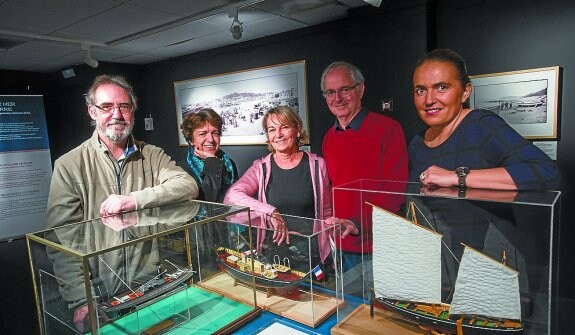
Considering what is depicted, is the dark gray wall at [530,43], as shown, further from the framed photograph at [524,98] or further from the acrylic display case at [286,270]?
the acrylic display case at [286,270]

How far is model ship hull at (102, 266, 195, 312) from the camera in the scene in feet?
5.41

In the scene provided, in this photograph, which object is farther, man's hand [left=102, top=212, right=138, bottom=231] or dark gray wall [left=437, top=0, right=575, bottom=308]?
dark gray wall [left=437, top=0, right=575, bottom=308]

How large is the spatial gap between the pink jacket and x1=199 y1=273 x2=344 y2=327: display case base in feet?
2.67

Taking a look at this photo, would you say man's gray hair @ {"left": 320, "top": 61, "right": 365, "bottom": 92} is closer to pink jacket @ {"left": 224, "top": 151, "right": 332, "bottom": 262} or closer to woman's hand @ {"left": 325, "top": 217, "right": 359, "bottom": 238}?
pink jacket @ {"left": 224, "top": 151, "right": 332, "bottom": 262}

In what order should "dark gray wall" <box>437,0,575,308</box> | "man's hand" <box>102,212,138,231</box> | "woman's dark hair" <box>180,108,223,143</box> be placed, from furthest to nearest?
"woman's dark hair" <box>180,108,223,143</box> → "dark gray wall" <box>437,0,575,308</box> → "man's hand" <box>102,212,138,231</box>

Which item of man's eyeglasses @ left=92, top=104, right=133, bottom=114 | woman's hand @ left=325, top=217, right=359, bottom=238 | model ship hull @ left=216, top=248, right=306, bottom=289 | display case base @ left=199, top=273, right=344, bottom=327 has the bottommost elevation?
display case base @ left=199, top=273, right=344, bottom=327

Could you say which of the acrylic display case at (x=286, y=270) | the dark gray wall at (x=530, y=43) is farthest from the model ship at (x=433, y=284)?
the dark gray wall at (x=530, y=43)

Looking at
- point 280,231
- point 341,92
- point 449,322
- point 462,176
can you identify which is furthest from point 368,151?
point 449,322

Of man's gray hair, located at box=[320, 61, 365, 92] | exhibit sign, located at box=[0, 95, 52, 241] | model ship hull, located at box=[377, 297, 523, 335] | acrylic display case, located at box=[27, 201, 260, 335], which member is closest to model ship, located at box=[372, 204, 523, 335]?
model ship hull, located at box=[377, 297, 523, 335]

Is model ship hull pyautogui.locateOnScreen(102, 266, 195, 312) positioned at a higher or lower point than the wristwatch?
lower

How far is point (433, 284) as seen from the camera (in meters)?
1.57

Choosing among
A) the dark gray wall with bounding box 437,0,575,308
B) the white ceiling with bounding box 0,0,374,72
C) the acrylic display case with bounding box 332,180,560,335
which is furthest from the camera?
the white ceiling with bounding box 0,0,374,72

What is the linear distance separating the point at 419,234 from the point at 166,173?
1.53m

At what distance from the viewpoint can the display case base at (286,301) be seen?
5.89 feet
